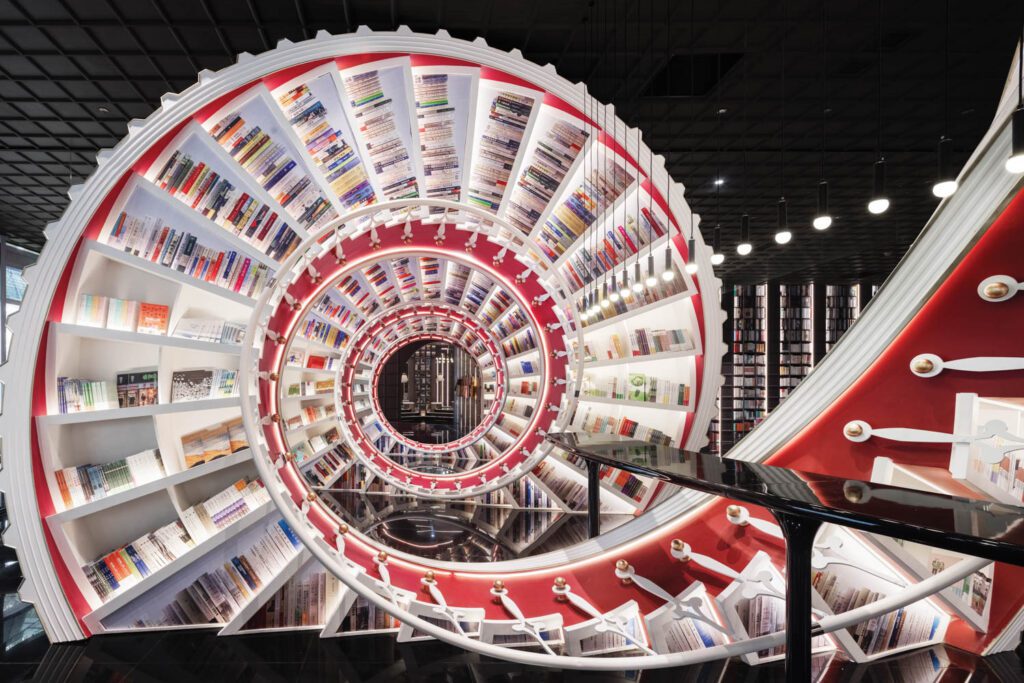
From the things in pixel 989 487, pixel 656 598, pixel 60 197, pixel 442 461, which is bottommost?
pixel 442 461

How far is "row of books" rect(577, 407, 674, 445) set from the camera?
428cm

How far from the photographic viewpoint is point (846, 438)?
257 centimetres

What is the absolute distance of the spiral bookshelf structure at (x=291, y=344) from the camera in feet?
8.22

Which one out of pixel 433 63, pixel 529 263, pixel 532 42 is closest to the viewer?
pixel 433 63

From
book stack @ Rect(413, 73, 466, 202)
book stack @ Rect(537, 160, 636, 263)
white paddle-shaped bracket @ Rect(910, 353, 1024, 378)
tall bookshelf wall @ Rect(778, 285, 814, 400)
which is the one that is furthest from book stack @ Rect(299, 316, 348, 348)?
tall bookshelf wall @ Rect(778, 285, 814, 400)

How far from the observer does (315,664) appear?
2.83 m

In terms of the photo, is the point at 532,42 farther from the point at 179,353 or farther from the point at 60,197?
the point at 60,197

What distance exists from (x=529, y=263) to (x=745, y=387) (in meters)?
14.8

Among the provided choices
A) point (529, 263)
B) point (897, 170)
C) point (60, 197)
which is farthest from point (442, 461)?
point (897, 170)

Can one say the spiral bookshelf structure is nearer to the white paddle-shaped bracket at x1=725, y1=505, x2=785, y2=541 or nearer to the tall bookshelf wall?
the white paddle-shaped bracket at x1=725, y1=505, x2=785, y2=541

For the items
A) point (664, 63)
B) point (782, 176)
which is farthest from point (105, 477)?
point (782, 176)

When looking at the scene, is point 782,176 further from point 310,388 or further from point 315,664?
point 315,664

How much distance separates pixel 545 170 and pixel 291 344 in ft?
7.30

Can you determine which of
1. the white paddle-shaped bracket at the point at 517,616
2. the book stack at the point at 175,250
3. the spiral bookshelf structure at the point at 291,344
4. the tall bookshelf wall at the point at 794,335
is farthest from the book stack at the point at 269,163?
the tall bookshelf wall at the point at 794,335
